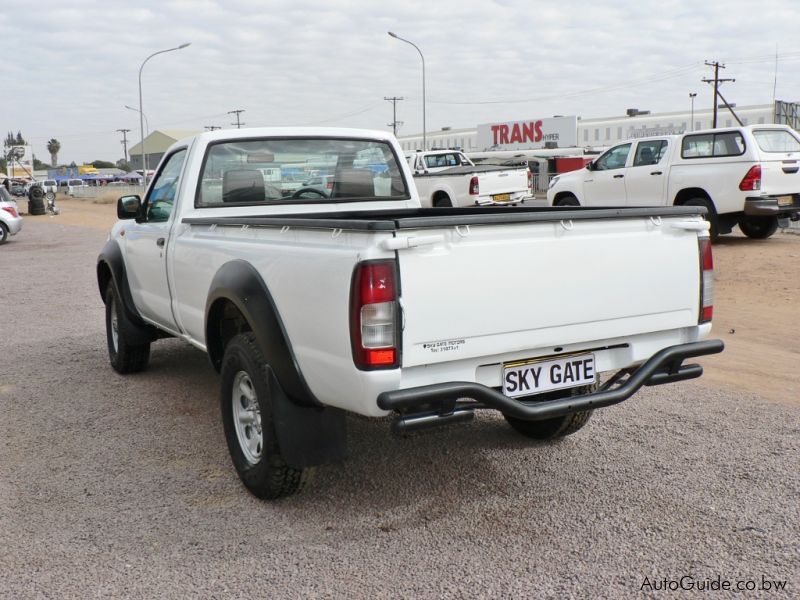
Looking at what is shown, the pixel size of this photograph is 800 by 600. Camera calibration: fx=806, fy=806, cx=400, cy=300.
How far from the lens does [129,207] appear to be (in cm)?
562

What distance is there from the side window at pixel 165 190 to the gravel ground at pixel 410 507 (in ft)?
4.32

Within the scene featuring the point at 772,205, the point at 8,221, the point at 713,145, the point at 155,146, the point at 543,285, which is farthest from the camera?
the point at 155,146

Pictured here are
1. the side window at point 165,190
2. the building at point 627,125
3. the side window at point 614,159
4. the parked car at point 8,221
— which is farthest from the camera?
the building at point 627,125

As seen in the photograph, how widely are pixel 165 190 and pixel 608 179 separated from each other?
36.8ft

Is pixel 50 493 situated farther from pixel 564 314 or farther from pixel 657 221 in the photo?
pixel 657 221

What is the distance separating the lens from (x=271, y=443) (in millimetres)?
3588

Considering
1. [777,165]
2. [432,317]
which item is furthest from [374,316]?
[777,165]

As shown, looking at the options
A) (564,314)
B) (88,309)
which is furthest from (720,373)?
(88,309)

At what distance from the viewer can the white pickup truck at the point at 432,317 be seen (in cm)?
306

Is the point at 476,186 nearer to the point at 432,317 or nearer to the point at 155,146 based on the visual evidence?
the point at 432,317

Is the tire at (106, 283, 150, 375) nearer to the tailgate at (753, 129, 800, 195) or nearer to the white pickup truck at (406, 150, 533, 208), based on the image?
the tailgate at (753, 129, 800, 195)

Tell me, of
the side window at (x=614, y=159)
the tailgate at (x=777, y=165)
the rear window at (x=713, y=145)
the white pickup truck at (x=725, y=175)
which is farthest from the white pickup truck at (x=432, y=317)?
the side window at (x=614, y=159)

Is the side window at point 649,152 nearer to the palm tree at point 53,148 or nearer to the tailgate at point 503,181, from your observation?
the tailgate at point 503,181

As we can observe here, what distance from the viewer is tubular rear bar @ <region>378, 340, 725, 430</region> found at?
308cm
